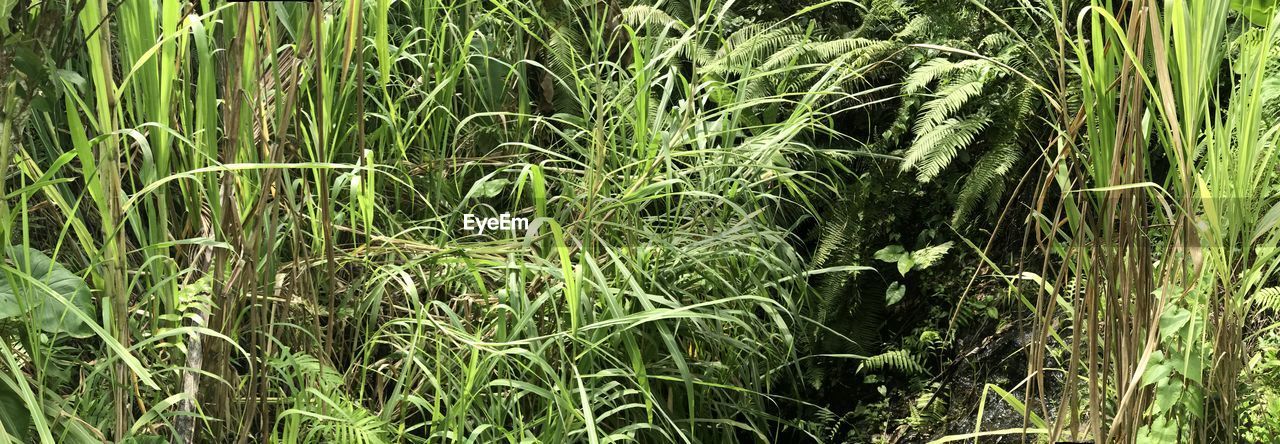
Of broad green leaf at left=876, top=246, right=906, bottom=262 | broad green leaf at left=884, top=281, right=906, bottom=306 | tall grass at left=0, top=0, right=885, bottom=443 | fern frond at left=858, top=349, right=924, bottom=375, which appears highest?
tall grass at left=0, top=0, right=885, bottom=443

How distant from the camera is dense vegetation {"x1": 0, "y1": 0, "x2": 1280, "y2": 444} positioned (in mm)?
1300

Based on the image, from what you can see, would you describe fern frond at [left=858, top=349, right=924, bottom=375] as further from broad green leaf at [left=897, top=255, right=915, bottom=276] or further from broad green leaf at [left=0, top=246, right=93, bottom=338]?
broad green leaf at [left=0, top=246, right=93, bottom=338]

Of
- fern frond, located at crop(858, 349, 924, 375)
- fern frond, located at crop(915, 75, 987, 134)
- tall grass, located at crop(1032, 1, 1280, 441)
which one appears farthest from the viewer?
fern frond, located at crop(915, 75, 987, 134)

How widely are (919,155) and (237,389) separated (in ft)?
4.85

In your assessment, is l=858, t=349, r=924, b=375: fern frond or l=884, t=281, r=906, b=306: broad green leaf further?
l=884, t=281, r=906, b=306: broad green leaf

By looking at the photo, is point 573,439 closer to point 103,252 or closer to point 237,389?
point 237,389

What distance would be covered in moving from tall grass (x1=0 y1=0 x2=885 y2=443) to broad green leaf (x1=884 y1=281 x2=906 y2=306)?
0.29m

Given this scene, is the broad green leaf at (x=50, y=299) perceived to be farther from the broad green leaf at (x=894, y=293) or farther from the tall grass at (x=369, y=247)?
the broad green leaf at (x=894, y=293)

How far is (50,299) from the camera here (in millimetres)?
1361

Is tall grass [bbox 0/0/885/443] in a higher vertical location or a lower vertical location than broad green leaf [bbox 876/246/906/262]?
higher

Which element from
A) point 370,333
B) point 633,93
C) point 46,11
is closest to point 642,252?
point 370,333

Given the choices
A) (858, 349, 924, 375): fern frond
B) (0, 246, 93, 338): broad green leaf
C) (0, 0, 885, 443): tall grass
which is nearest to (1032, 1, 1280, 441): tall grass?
(0, 0, 885, 443): tall grass

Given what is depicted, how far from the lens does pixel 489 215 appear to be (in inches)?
95.0

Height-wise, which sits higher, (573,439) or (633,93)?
(633,93)
